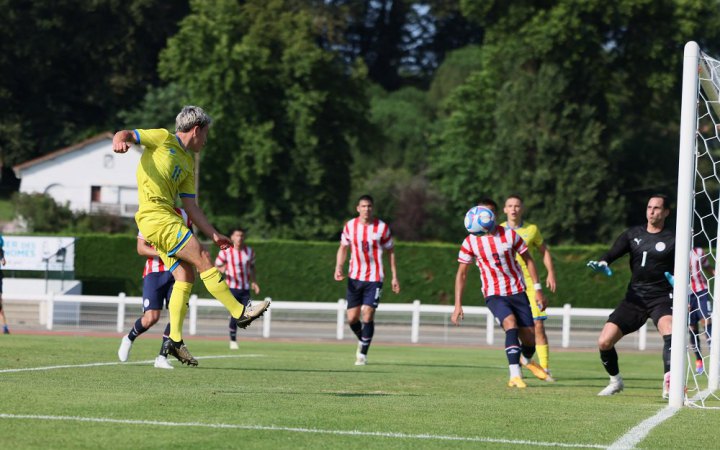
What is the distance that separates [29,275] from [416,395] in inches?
1336

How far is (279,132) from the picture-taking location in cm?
5619

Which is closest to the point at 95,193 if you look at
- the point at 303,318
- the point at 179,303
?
the point at 303,318

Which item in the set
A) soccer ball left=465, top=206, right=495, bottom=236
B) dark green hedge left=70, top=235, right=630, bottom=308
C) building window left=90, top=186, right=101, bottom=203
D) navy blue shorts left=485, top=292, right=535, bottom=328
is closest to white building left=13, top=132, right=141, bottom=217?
building window left=90, top=186, right=101, bottom=203

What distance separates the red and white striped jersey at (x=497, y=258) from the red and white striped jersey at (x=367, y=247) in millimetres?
3786

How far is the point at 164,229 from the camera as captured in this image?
9547 millimetres

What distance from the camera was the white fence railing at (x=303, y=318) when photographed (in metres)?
28.9

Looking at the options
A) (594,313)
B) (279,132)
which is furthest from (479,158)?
(594,313)

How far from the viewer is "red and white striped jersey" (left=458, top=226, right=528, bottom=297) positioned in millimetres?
12859

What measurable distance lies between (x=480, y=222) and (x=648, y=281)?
194 centimetres

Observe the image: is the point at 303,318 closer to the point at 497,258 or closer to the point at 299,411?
the point at 497,258

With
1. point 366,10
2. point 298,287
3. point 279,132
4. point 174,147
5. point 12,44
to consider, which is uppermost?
point 366,10

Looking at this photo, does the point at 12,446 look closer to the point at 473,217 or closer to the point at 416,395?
the point at 416,395

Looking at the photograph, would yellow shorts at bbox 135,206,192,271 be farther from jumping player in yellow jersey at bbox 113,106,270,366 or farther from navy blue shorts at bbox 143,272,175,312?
navy blue shorts at bbox 143,272,175,312

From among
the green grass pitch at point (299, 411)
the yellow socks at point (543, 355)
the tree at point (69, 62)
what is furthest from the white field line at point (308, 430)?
the tree at point (69, 62)
